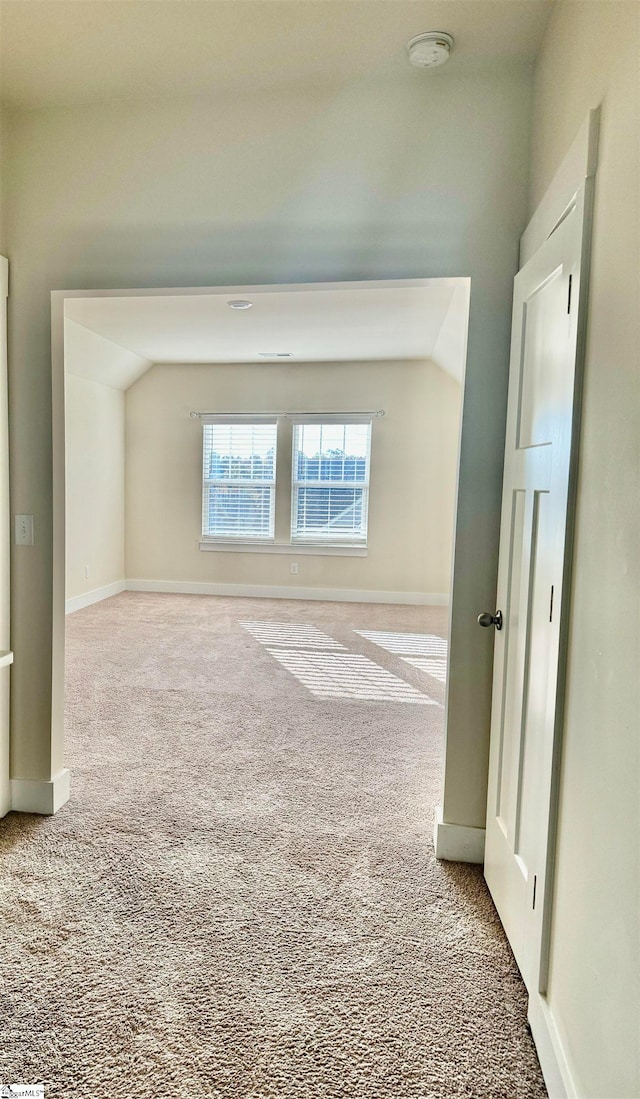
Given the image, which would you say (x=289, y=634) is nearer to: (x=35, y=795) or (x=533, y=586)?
(x=35, y=795)

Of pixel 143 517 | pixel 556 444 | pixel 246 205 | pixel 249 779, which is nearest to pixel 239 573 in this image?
pixel 143 517

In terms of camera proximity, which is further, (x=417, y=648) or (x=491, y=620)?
(x=417, y=648)

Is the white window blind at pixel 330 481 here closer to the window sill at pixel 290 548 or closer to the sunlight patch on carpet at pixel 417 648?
the window sill at pixel 290 548

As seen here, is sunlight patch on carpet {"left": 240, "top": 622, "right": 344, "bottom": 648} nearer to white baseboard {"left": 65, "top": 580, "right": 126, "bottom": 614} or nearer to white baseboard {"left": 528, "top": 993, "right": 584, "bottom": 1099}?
white baseboard {"left": 65, "top": 580, "right": 126, "bottom": 614}

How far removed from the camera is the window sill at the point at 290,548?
655cm

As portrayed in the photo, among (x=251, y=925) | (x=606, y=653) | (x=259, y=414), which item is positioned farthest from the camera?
(x=259, y=414)

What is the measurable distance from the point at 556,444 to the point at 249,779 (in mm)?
2002

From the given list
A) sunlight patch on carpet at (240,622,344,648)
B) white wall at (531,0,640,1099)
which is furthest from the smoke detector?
sunlight patch on carpet at (240,622,344,648)

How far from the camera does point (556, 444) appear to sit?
143cm

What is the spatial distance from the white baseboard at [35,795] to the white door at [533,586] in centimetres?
170

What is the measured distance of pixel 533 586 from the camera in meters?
1.63

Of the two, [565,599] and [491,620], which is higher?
[565,599]

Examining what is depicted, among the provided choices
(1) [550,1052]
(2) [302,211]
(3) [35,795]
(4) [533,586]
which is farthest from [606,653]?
(3) [35,795]

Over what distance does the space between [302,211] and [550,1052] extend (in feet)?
8.29
